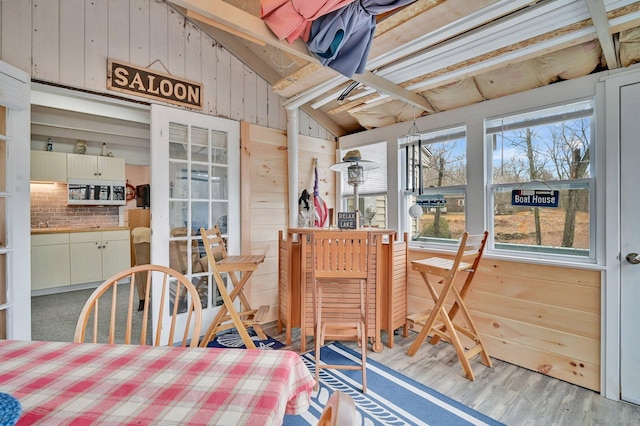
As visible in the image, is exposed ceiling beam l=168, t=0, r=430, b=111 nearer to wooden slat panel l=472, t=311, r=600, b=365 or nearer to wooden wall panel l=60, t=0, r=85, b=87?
wooden wall panel l=60, t=0, r=85, b=87

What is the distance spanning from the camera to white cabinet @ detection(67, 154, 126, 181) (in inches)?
184

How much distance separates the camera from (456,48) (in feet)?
6.89

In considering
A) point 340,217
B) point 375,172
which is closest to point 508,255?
point 340,217

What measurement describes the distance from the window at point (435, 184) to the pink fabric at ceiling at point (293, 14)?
1.77m

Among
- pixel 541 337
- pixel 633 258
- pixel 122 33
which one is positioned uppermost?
pixel 122 33

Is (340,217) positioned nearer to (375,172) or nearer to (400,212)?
(400,212)

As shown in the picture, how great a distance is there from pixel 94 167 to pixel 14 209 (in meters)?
3.62

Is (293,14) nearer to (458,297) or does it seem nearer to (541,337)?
(458,297)

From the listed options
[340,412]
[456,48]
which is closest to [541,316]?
[456,48]

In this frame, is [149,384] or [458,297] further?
[458,297]

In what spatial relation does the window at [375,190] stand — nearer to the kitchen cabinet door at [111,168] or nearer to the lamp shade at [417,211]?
the lamp shade at [417,211]

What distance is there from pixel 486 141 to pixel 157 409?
2.93 meters

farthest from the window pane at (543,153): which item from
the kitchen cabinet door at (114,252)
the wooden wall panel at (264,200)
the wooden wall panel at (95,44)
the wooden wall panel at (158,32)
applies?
the kitchen cabinet door at (114,252)

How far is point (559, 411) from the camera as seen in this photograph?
1.81 m
